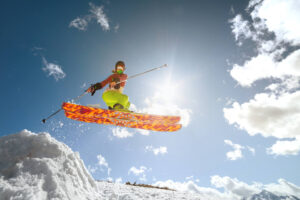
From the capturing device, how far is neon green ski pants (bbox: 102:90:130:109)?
8.88 meters

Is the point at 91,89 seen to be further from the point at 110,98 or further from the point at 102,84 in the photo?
the point at 110,98

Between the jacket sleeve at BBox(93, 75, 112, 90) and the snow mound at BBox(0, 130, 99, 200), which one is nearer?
the snow mound at BBox(0, 130, 99, 200)

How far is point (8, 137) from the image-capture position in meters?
4.14

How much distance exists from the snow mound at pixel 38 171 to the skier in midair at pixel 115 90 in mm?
4369

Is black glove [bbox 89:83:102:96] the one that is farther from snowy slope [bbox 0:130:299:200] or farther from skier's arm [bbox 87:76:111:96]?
snowy slope [bbox 0:130:299:200]

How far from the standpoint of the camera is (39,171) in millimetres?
3547

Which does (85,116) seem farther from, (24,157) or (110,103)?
(24,157)

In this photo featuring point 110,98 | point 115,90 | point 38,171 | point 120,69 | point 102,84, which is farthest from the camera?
point 120,69

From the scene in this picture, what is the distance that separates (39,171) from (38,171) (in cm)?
2

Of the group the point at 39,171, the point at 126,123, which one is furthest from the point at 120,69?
the point at 39,171

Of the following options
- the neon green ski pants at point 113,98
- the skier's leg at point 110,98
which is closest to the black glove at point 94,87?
the neon green ski pants at point 113,98

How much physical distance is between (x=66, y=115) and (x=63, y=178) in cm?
618

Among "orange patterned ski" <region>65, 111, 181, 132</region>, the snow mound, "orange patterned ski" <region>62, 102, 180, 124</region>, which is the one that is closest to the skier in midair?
"orange patterned ski" <region>62, 102, 180, 124</region>

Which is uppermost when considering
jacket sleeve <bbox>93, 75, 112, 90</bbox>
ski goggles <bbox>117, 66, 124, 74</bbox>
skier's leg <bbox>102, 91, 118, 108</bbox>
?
ski goggles <bbox>117, 66, 124, 74</bbox>
